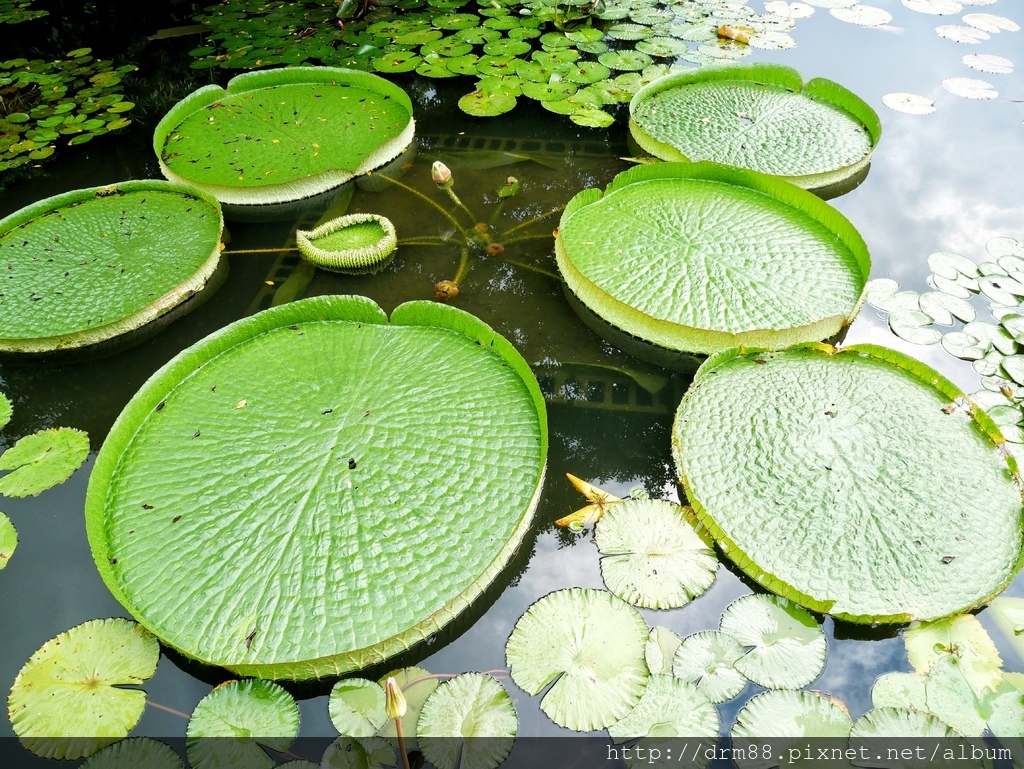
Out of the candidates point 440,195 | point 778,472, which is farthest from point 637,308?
point 440,195

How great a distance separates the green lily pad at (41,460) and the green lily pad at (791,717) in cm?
206

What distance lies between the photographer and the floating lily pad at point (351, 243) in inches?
104

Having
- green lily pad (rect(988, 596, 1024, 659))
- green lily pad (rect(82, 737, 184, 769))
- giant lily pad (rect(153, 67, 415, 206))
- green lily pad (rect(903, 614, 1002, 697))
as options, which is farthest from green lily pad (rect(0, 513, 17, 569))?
green lily pad (rect(988, 596, 1024, 659))

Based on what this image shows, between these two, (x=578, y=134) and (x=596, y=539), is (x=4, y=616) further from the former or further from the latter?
(x=578, y=134)

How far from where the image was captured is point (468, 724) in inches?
56.3

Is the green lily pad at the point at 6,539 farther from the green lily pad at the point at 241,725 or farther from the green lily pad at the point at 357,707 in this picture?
the green lily pad at the point at 357,707

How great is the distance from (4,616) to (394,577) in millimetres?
1079

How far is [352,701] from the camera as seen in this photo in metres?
1.50

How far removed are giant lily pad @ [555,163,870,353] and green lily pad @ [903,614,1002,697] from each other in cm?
94

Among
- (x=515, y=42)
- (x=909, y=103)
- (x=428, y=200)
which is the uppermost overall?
(x=515, y=42)

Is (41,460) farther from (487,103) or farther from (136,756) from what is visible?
(487,103)

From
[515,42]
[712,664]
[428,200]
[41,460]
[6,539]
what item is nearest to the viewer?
[712,664]

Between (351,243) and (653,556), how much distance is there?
1.81 meters

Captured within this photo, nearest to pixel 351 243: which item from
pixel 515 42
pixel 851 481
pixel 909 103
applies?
pixel 851 481
